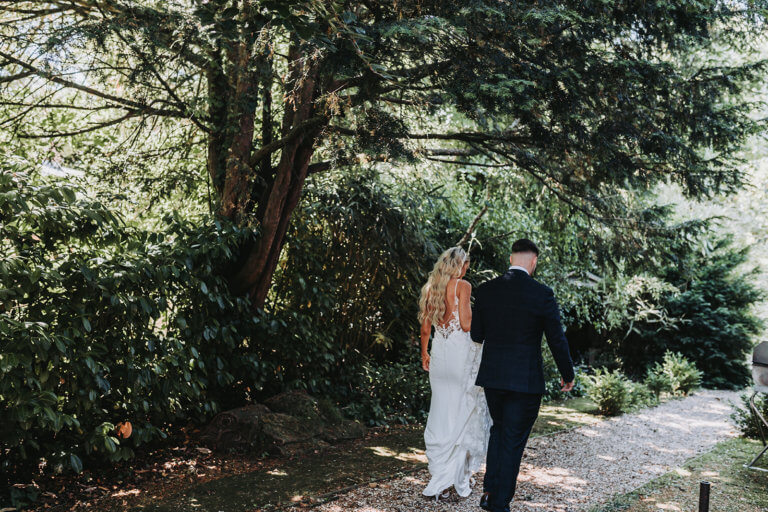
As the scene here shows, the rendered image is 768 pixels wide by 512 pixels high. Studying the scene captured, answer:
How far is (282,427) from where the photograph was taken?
6.41m

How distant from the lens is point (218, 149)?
24.0 feet

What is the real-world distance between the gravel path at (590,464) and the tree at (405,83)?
108 inches

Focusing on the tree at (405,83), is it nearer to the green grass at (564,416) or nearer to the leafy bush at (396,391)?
the leafy bush at (396,391)

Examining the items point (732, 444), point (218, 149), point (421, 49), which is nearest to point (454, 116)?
point (218, 149)

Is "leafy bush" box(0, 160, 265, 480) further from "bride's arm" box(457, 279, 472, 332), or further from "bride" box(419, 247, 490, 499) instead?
"bride's arm" box(457, 279, 472, 332)

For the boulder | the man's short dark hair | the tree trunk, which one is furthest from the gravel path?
the tree trunk

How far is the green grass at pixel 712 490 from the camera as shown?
4961 mm

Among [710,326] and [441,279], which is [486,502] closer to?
[441,279]

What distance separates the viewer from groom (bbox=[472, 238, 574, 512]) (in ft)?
14.6

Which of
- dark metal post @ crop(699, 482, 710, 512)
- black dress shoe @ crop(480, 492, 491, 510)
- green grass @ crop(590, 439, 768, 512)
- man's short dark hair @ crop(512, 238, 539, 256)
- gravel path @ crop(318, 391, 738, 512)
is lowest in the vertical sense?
gravel path @ crop(318, 391, 738, 512)

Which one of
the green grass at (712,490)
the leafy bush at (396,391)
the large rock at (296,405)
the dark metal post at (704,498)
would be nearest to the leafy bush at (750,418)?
the green grass at (712,490)

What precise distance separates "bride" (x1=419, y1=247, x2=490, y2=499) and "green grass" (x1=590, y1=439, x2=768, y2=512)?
107cm

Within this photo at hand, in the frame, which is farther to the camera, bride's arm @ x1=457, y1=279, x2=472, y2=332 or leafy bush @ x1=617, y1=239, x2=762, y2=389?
leafy bush @ x1=617, y1=239, x2=762, y2=389

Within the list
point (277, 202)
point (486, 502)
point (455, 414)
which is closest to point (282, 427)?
point (455, 414)
